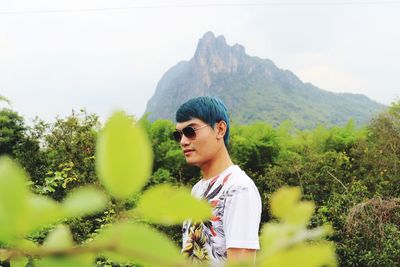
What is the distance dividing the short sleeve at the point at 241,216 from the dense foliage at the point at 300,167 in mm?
2354

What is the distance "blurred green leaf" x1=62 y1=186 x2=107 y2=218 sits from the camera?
0.12 m

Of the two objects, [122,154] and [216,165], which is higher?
[216,165]

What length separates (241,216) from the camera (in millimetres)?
1052

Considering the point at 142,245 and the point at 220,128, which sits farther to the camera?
the point at 220,128

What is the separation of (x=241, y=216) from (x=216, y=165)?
23 centimetres

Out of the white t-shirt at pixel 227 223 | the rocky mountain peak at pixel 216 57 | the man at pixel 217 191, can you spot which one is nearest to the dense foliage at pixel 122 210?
the man at pixel 217 191

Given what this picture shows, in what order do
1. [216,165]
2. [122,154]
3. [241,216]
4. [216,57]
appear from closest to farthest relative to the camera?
1. [122,154]
2. [241,216]
3. [216,165]
4. [216,57]

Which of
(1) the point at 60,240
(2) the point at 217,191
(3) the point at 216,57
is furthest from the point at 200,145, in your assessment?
(3) the point at 216,57

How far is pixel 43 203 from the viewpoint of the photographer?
13cm

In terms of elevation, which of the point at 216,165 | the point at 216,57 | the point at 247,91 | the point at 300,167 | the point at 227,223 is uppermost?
the point at 216,57

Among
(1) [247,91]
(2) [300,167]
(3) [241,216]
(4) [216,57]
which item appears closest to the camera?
(3) [241,216]

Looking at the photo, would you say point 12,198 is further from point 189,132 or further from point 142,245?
point 189,132

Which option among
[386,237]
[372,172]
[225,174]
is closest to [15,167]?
[225,174]

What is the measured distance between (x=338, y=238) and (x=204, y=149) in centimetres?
520
